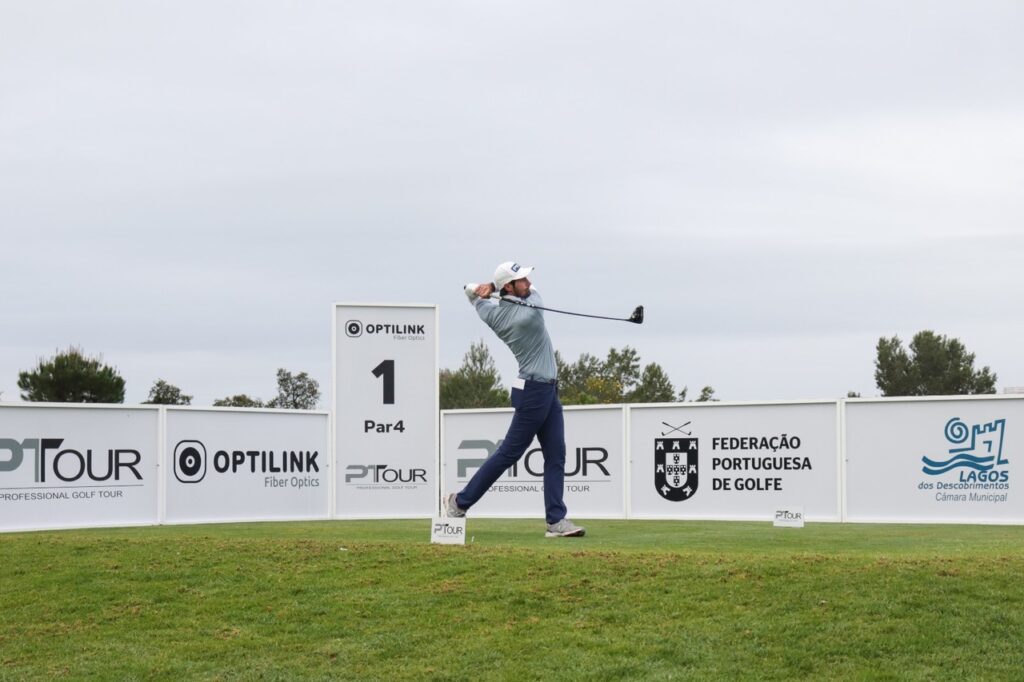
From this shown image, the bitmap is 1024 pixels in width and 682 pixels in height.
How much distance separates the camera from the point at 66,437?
54.0 ft

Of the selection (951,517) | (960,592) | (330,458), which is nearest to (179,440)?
(330,458)

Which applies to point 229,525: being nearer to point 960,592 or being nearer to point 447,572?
point 447,572

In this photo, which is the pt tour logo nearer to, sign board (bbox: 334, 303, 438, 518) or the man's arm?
sign board (bbox: 334, 303, 438, 518)

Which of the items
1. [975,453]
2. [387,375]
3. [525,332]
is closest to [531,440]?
[525,332]

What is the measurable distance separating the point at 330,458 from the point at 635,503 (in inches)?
172

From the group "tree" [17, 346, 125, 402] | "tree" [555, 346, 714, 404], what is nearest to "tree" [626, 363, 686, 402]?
"tree" [555, 346, 714, 404]

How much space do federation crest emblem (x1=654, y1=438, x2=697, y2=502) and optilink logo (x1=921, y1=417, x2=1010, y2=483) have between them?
3.07 m

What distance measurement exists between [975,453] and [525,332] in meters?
7.37

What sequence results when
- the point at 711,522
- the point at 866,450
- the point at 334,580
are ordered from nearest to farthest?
1. the point at 334,580
2. the point at 711,522
3. the point at 866,450

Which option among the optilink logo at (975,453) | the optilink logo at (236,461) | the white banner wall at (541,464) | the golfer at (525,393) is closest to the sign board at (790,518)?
the golfer at (525,393)

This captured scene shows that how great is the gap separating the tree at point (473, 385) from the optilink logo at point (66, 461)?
6828 centimetres

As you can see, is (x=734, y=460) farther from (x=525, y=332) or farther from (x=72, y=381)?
(x=72, y=381)

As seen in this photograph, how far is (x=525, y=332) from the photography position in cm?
1158

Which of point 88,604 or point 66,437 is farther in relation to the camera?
point 66,437
